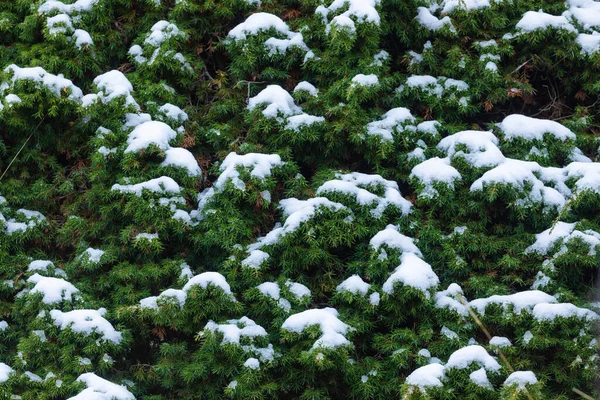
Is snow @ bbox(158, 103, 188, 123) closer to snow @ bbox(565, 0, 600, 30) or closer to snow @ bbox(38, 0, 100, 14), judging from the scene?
snow @ bbox(38, 0, 100, 14)

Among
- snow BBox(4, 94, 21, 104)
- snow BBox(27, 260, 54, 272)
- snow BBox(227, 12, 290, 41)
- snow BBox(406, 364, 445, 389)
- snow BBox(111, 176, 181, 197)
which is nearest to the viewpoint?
snow BBox(406, 364, 445, 389)

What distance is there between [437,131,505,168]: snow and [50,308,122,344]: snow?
7.45ft

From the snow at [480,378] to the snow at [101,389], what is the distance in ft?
5.74

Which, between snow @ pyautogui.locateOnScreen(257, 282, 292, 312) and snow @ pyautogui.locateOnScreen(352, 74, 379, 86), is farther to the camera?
snow @ pyautogui.locateOnScreen(352, 74, 379, 86)

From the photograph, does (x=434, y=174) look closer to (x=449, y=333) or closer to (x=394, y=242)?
(x=394, y=242)

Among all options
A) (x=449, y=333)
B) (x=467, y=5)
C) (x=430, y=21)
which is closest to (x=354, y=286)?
(x=449, y=333)

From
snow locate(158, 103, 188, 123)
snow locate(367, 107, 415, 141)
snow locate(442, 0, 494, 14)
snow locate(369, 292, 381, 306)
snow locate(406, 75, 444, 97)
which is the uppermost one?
snow locate(442, 0, 494, 14)

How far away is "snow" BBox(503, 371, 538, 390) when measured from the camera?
3396 mm

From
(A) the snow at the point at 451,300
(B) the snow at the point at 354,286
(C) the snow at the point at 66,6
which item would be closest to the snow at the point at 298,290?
(B) the snow at the point at 354,286

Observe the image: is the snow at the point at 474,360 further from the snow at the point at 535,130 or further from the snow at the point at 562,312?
the snow at the point at 535,130

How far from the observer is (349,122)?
4543 mm

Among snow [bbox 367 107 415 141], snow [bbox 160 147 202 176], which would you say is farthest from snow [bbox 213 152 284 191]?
snow [bbox 367 107 415 141]

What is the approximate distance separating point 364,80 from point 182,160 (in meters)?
1.27

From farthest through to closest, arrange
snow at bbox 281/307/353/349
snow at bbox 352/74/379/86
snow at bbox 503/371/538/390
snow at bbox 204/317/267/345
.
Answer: snow at bbox 352/74/379/86
snow at bbox 204/317/267/345
snow at bbox 281/307/353/349
snow at bbox 503/371/538/390
